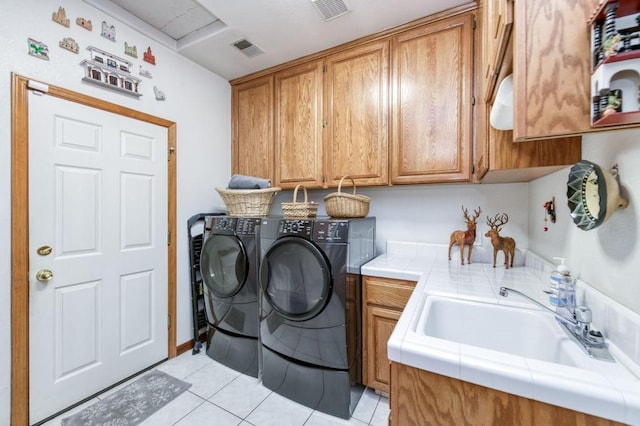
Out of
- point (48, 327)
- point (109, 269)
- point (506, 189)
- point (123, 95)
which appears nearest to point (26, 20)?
point (123, 95)

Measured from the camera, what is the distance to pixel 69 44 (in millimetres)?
1661

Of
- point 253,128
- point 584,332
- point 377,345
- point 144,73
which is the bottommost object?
point 377,345

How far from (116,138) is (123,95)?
1.09 feet

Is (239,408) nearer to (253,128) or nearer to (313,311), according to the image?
(313,311)

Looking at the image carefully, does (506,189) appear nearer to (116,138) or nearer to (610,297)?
(610,297)

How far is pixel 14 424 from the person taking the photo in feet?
4.73

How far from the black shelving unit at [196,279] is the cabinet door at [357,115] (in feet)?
4.08

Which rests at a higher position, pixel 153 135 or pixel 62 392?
pixel 153 135

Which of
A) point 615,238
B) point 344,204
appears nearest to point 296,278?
point 344,204

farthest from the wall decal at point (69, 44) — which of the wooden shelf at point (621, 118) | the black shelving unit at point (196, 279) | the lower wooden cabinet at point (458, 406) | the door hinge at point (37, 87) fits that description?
the wooden shelf at point (621, 118)

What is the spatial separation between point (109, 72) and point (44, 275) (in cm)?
137

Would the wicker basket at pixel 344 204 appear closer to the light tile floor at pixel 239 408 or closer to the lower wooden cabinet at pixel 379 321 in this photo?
the lower wooden cabinet at pixel 379 321

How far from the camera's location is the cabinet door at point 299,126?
2254 mm

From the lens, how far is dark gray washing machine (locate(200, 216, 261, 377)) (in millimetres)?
1991
